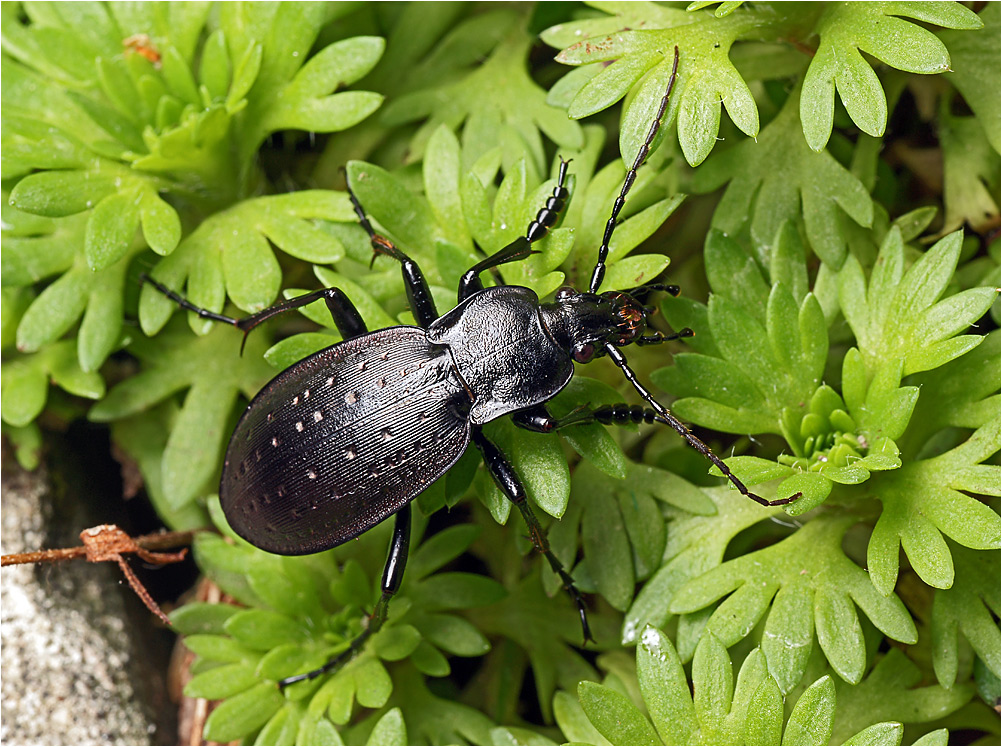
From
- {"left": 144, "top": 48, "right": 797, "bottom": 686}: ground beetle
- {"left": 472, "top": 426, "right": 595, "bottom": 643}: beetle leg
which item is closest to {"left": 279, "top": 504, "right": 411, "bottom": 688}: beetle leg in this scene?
{"left": 144, "top": 48, "right": 797, "bottom": 686}: ground beetle

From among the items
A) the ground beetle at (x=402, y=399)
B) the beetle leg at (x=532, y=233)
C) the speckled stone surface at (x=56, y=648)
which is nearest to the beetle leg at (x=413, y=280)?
the ground beetle at (x=402, y=399)

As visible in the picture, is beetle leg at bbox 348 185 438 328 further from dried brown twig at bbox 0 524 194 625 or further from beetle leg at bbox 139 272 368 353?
dried brown twig at bbox 0 524 194 625

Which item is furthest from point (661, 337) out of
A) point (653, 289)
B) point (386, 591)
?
point (386, 591)

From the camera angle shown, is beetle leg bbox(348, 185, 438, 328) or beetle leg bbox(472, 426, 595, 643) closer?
beetle leg bbox(472, 426, 595, 643)

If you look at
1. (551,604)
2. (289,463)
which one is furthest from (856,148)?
(289,463)

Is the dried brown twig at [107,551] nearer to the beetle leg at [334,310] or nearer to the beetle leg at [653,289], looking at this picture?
the beetle leg at [334,310]
